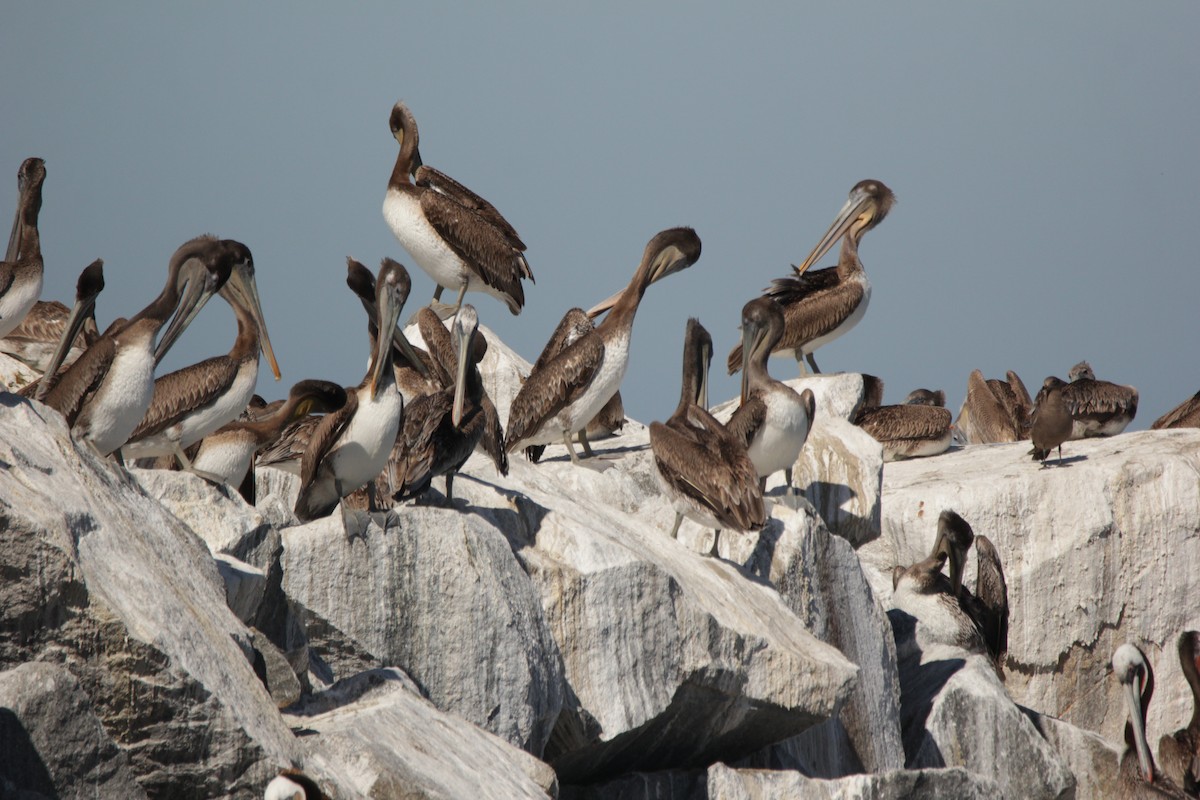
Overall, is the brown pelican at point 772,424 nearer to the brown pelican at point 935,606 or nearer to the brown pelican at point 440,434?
the brown pelican at point 935,606

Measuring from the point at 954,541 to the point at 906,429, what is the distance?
2.75 metres

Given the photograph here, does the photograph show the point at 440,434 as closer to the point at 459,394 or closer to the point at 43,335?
the point at 459,394

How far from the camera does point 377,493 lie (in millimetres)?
7758

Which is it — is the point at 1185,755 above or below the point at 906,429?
below

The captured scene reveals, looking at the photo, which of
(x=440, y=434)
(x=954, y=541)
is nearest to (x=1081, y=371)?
(x=954, y=541)

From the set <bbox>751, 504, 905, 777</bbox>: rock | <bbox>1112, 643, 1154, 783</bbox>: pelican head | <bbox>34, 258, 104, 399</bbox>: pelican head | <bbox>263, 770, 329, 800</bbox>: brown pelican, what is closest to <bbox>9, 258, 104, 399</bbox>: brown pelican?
<bbox>34, 258, 104, 399</bbox>: pelican head

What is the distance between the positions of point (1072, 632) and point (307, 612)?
26.2ft

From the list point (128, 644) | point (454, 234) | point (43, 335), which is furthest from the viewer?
point (43, 335)

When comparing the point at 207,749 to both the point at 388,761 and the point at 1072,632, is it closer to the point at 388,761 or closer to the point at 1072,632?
the point at 388,761

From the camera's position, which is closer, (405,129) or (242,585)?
(242,585)

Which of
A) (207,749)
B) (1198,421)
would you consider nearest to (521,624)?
(207,749)

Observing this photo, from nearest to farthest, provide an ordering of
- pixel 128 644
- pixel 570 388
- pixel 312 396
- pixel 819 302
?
pixel 128 644 < pixel 312 396 < pixel 570 388 < pixel 819 302

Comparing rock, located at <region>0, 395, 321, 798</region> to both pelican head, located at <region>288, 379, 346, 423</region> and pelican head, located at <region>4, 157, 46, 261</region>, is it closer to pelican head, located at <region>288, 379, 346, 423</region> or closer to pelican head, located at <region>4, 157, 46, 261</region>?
pelican head, located at <region>288, 379, 346, 423</region>

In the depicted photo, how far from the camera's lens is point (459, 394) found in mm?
7809
